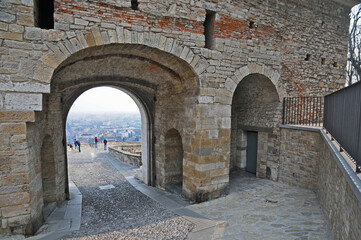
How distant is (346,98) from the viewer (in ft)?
12.1

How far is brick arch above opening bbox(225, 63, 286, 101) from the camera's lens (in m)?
6.19

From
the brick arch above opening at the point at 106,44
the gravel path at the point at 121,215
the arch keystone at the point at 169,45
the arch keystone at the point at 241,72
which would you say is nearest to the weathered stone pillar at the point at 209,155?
the arch keystone at the point at 241,72

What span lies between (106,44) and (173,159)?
Answer: 4.78 meters

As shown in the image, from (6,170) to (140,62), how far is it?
390 centimetres

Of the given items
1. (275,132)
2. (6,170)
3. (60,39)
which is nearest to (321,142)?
(275,132)

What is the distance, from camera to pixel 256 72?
260 inches

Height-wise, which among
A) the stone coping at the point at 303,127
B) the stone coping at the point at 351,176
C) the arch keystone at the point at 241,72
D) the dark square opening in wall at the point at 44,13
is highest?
the dark square opening in wall at the point at 44,13

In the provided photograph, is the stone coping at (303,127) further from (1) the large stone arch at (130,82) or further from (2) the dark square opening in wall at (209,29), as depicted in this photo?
(2) the dark square opening in wall at (209,29)

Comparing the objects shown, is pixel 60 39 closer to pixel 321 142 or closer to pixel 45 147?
pixel 45 147

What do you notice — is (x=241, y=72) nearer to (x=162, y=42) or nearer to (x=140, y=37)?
(x=162, y=42)

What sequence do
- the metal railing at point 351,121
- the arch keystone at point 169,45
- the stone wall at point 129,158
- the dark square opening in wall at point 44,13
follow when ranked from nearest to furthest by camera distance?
the metal railing at point 351,121, the dark square opening in wall at point 44,13, the arch keystone at point 169,45, the stone wall at point 129,158

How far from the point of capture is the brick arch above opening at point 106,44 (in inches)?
168

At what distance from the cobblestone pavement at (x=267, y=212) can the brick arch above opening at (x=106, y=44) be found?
3.46m

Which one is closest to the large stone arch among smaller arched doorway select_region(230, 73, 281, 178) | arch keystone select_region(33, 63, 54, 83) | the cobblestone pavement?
arch keystone select_region(33, 63, 54, 83)
